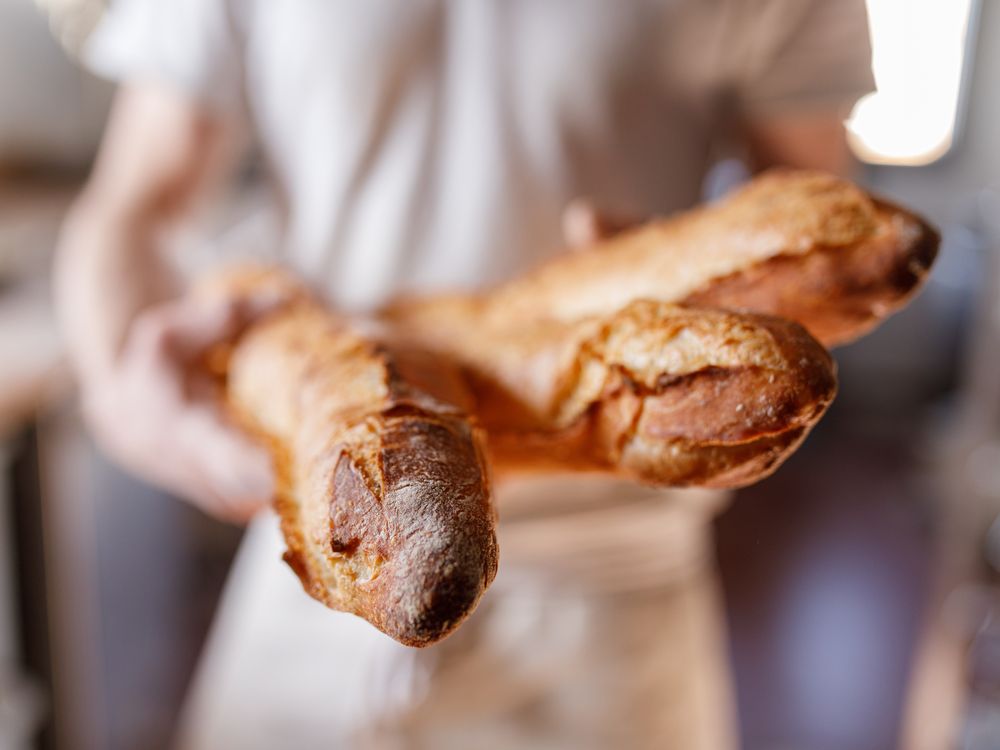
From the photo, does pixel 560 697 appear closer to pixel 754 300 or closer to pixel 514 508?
pixel 514 508

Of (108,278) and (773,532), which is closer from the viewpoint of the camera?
(108,278)

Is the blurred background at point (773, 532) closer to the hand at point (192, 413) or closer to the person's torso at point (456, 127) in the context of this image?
the person's torso at point (456, 127)

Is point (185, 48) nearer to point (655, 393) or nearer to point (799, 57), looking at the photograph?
point (799, 57)

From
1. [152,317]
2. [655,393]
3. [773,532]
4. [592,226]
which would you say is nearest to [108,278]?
[152,317]

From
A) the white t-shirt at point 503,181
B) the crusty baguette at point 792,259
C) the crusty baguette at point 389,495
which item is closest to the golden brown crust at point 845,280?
the crusty baguette at point 792,259

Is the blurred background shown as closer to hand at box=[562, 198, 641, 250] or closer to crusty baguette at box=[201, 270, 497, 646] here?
hand at box=[562, 198, 641, 250]
